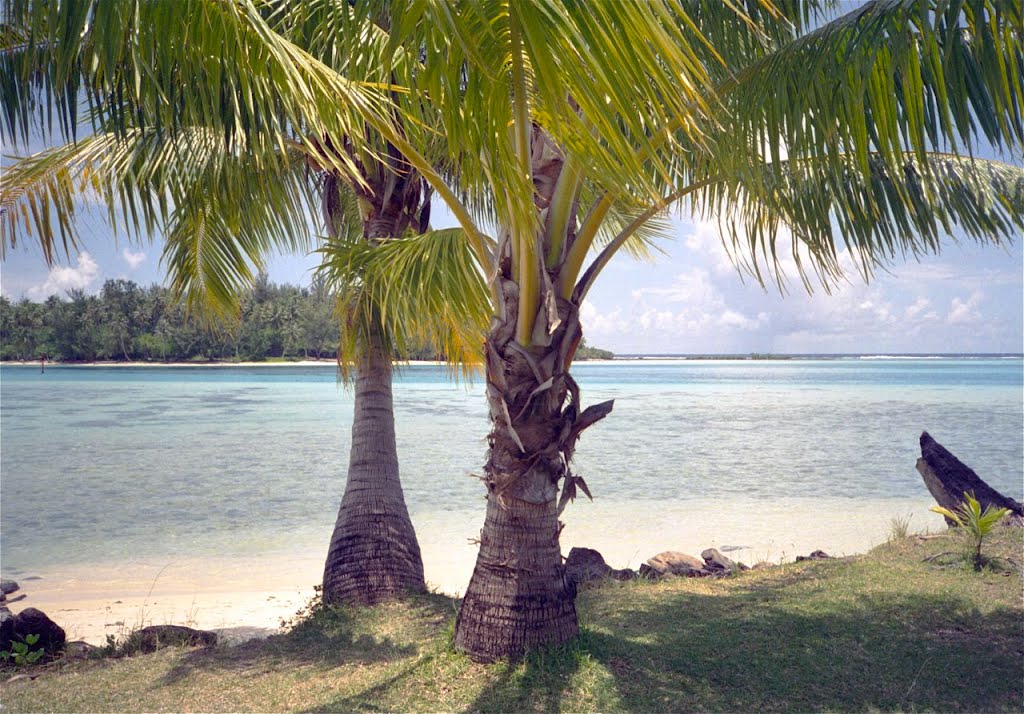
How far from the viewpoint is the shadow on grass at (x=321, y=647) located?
5.19 metres

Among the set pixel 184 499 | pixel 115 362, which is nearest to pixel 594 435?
pixel 184 499

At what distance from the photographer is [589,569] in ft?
25.0

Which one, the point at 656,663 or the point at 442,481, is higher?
the point at 656,663

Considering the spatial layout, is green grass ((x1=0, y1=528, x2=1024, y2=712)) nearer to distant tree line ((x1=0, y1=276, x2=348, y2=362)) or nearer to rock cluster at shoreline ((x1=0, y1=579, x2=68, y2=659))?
rock cluster at shoreline ((x1=0, y1=579, x2=68, y2=659))

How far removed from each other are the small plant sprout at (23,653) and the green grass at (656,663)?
0.62 feet

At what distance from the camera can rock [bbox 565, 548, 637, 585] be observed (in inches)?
294

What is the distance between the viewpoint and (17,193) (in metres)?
4.74

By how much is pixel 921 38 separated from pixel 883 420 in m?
31.7

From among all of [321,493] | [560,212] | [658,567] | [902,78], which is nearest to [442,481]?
[321,493]

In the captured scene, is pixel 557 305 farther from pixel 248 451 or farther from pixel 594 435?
pixel 594 435

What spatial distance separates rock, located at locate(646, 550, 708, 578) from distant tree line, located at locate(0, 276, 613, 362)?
4695cm

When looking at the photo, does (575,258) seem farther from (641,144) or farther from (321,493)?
(321,493)

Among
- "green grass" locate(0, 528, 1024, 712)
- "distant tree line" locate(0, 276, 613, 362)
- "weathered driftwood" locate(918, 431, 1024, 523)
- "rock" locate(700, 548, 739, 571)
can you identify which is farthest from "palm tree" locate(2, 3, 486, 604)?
"distant tree line" locate(0, 276, 613, 362)

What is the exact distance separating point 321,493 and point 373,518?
9359 mm
